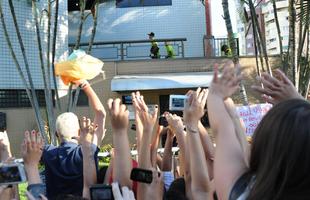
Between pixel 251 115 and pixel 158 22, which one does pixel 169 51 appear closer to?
pixel 158 22

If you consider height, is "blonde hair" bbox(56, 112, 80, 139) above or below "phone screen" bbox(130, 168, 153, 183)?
above

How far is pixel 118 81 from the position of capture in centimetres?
1558

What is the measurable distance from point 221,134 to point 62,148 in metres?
Result: 1.92

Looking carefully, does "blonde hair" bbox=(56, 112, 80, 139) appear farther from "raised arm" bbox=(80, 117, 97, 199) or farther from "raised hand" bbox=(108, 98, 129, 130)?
"raised hand" bbox=(108, 98, 129, 130)

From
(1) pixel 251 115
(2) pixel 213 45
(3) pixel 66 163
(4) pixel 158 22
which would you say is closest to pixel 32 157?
(3) pixel 66 163

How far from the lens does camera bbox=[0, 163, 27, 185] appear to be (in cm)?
299

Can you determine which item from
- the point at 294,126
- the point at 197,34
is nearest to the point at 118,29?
the point at 197,34

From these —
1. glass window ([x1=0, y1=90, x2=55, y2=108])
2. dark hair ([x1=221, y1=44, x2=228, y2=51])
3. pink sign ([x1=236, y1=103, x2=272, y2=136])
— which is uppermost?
dark hair ([x1=221, y1=44, x2=228, y2=51])

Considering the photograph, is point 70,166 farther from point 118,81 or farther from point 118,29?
point 118,29

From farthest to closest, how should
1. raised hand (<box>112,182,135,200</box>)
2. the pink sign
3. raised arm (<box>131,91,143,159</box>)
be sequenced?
the pink sign → raised arm (<box>131,91,143,159</box>) → raised hand (<box>112,182,135,200</box>)

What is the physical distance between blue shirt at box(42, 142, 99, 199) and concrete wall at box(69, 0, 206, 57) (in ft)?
48.5

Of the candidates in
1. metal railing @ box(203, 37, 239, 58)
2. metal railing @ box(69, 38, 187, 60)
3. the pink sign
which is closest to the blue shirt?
the pink sign

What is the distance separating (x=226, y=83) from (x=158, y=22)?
1632 centimetres

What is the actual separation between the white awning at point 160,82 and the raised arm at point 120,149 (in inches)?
484
